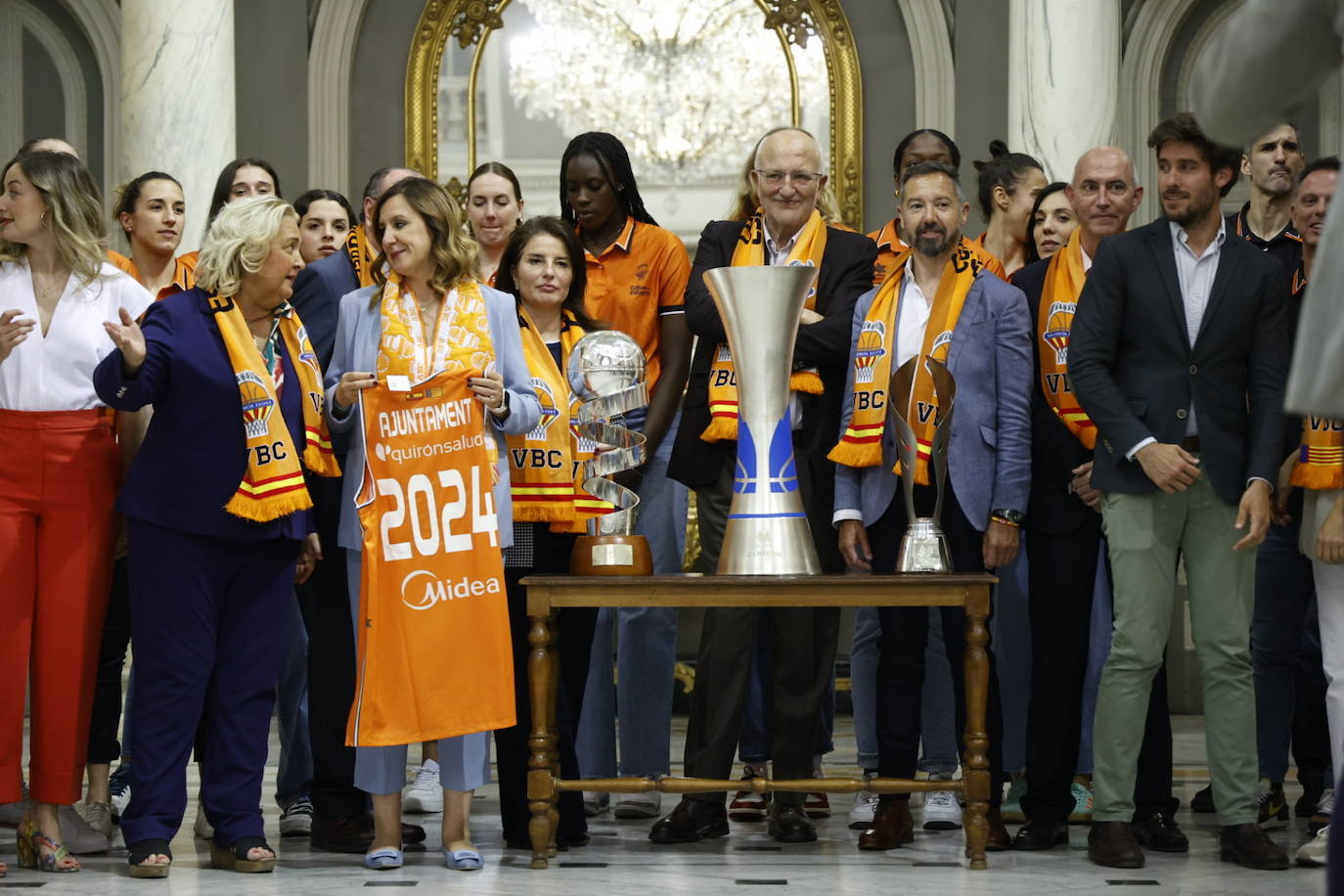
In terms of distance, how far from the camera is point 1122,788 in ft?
14.1

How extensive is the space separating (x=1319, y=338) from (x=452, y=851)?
309 centimetres

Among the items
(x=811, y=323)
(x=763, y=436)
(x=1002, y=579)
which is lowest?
(x=1002, y=579)

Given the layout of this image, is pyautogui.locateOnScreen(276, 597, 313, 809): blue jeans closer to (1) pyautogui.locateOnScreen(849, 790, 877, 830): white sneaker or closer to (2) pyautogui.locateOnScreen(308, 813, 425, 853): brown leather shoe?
(2) pyautogui.locateOnScreen(308, 813, 425, 853): brown leather shoe

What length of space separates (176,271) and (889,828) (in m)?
2.65

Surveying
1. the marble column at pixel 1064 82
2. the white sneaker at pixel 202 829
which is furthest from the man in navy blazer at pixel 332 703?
the marble column at pixel 1064 82

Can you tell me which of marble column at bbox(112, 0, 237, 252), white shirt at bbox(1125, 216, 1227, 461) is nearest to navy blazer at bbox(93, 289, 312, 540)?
white shirt at bbox(1125, 216, 1227, 461)

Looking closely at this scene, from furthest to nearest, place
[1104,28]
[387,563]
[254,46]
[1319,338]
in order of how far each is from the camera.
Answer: [254,46] < [1104,28] < [387,563] < [1319,338]

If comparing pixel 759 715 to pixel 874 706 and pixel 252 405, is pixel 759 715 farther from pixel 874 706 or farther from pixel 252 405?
pixel 252 405

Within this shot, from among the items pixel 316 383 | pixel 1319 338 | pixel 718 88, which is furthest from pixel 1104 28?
pixel 1319 338

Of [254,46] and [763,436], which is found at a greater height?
[254,46]

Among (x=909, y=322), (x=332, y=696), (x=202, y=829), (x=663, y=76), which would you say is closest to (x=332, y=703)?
(x=332, y=696)

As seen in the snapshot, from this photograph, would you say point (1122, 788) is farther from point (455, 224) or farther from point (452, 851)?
point (455, 224)

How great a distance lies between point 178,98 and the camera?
748 cm

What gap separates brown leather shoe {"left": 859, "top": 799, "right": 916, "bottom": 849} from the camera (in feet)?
14.7
